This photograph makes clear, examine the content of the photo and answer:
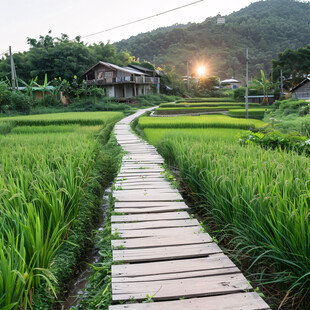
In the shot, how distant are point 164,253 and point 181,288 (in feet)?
1.59

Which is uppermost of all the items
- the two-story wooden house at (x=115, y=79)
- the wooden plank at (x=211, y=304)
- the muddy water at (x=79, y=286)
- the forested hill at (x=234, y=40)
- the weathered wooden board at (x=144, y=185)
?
the forested hill at (x=234, y=40)

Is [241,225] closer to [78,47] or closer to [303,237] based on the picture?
[303,237]

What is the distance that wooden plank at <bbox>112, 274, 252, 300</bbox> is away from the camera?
6.41 ft

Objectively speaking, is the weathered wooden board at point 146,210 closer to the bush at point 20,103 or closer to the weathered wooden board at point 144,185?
the weathered wooden board at point 144,185

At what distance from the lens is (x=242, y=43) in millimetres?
57594

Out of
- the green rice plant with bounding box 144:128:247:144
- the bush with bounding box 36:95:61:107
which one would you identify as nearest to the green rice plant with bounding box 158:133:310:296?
the green rice plant with bounding box 144:128:247:144

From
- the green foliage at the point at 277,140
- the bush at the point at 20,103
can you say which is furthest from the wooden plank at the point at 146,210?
the bush at the point at 20,103

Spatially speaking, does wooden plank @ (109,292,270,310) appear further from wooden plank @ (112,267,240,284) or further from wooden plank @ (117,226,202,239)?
wooden plank @ (117,226,202,239)

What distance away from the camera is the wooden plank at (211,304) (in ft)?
6.02

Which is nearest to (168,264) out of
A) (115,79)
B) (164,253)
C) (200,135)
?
(164,253)

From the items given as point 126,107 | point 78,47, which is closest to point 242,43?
point 78,47

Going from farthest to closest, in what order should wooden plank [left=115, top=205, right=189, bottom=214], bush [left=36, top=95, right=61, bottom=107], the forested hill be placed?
the forested hill < bush [left=36, top=95, right=61, bottom=107] < wooden plank [left=115, top=205, right=189, bottom=214]

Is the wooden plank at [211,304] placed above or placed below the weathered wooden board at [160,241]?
Result: below

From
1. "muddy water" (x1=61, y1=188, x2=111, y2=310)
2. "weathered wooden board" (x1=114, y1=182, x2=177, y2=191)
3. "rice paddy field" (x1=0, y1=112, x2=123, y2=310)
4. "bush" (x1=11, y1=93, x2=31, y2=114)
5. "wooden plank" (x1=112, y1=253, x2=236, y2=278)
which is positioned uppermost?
"bush" (x1=11, y1=93, x2=31, y2=114)
